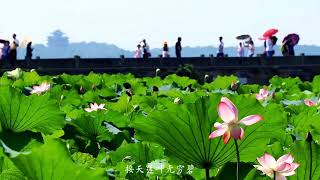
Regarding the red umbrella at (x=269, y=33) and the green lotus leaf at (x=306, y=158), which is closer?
the green lotus leaf at (x=306, y=158)

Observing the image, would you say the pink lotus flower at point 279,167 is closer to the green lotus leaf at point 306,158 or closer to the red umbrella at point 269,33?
the green lotus leaf at point 306,158

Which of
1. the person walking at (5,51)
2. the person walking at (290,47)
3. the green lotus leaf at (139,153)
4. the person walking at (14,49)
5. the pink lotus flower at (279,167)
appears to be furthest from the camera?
the person walking at (290,47)

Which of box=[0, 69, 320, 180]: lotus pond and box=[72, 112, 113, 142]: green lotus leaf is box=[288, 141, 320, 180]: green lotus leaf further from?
box=[72, 112, 113, 142]: green lotus leaf

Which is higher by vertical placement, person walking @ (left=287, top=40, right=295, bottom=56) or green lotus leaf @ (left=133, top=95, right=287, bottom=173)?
green lotus leaf @ (left=133, top=95, right=287, bottom=173)

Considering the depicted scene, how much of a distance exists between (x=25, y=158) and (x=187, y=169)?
66 cm

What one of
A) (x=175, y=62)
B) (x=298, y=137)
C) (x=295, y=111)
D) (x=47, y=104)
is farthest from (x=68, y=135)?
(x=175, y=62)

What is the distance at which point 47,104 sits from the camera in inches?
79.0

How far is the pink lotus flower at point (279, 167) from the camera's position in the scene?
1.32 metres

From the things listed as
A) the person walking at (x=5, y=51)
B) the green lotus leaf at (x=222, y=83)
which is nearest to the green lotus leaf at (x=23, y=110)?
the green lotus leaf at (x=222, y=83)

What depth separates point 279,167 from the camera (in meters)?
1.33

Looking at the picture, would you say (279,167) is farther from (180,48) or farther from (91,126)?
(180,48)

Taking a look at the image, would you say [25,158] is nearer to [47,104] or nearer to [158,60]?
[47,104]

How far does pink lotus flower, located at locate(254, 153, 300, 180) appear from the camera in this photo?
4.33ft

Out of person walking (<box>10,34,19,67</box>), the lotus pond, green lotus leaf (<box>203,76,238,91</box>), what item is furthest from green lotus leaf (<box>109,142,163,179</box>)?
person walking (<box>10,34,19,67</box>)
